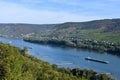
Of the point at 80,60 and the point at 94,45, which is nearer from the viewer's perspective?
the point at 80,60

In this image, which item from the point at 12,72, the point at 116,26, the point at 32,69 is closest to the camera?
the point at 12,72

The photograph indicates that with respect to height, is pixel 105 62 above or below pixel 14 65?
below

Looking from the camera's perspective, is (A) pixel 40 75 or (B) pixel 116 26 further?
(B) pixel 116 26

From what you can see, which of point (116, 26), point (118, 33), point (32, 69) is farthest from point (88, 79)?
point (116, 26)

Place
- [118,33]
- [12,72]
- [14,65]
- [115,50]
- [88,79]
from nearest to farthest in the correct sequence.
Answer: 1. [12,72]
2. [14,65]
3. [88,79]
4. [115,50]
5. [118,33]

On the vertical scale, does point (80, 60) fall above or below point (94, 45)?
above

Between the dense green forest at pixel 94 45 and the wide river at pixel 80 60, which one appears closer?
the wide river at pixel 80 60

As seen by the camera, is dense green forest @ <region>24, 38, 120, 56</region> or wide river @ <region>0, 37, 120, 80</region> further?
dense green forest @ <region>24, 38, 120, 56</region>

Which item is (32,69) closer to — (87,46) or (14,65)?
(14,65)

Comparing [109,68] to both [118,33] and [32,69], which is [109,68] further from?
[118,33]
